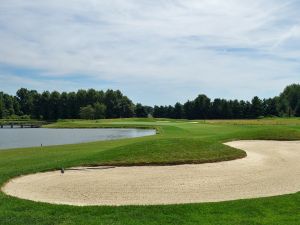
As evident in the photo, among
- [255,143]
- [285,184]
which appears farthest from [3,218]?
[255,143]

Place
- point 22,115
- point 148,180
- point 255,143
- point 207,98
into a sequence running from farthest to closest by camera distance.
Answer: point 22,115, point 207,98, point 255,143, point 148,180

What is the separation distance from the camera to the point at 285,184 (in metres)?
16.3

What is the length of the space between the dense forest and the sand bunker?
12896 cm

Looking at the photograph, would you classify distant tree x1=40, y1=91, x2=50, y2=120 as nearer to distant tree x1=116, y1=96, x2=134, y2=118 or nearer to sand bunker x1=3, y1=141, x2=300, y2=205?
distant tree x1=116, y1=96, x2=134, y2=118

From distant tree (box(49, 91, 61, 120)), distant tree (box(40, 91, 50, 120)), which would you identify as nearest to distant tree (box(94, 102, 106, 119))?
distant tree (box(49, 91, 61, 120))

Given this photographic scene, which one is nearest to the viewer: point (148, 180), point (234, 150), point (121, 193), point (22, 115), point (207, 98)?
point (121, 193)

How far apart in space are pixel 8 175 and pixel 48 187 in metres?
2.91

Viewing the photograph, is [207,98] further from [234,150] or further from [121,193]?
[121,193]

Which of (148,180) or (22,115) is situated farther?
(22,115)

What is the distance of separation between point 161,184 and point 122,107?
148 m

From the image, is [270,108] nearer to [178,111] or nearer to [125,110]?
[178,111]

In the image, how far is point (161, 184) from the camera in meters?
16.2

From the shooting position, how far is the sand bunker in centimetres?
1405

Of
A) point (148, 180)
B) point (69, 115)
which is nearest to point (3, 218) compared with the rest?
point (148, 180)
